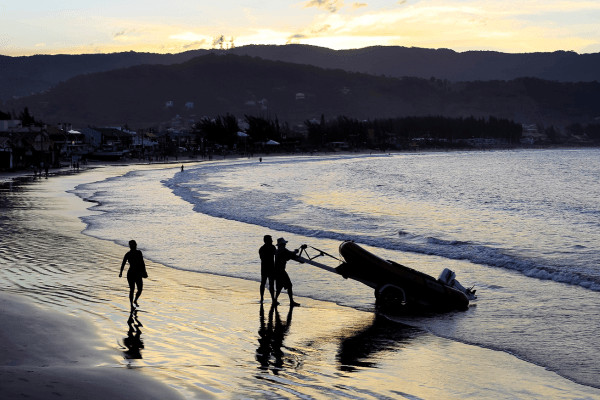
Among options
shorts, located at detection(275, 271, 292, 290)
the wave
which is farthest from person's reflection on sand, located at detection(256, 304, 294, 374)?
the wave

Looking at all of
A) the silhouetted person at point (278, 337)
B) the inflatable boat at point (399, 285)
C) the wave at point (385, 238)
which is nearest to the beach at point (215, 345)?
the silhouetted person at point (278, 337)

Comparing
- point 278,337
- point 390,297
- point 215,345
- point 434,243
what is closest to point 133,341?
point 215,345

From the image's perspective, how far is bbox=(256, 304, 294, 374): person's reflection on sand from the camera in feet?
29.5

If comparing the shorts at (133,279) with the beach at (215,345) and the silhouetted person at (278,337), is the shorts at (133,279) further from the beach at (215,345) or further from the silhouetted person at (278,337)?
the silhouetted person at (278,337)

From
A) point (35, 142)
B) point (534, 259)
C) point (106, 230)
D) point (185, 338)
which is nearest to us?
point (185, 338)

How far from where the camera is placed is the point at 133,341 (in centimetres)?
958

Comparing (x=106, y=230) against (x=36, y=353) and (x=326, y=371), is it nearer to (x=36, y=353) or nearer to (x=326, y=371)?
(x=36, y=353)

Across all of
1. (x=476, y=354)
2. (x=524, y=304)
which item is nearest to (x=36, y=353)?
(x=476, y=354)

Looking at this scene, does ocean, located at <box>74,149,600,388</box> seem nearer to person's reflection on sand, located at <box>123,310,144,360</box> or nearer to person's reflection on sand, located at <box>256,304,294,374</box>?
person's reflection on sand, located at <box>256,304,294,374</box>

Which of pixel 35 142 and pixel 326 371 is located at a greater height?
pixel 35 142

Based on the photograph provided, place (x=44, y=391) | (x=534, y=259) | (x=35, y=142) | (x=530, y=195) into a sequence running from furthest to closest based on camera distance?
(x=35, y=142), (x=530, y=195), (x=534, y=259), (x=44, y=391)

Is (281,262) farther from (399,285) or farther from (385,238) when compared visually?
(385,238)

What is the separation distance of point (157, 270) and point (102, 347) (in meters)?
7.08

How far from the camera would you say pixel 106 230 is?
77.8ft
